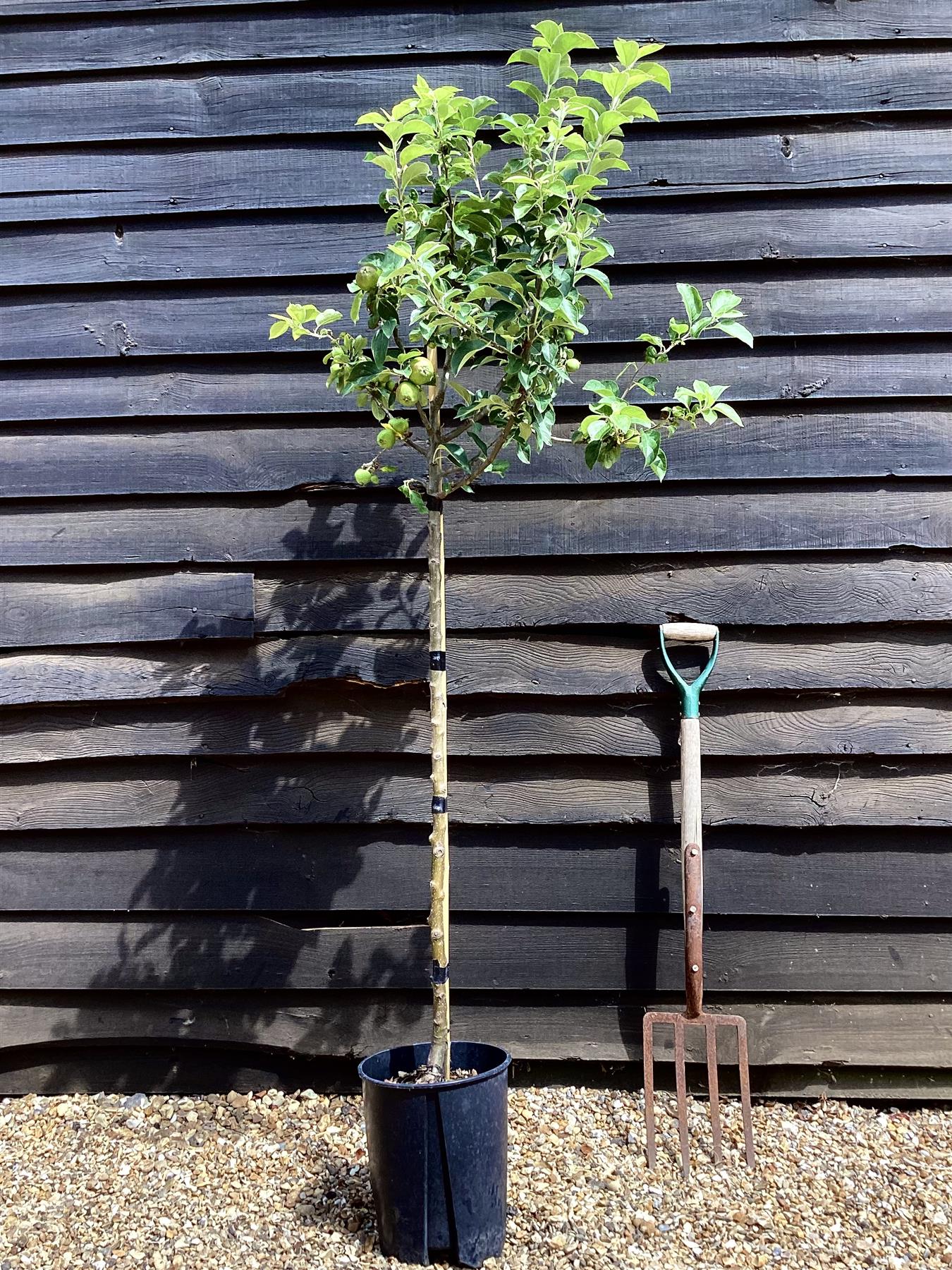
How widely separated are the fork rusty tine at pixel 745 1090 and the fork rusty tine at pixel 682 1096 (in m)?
0.13

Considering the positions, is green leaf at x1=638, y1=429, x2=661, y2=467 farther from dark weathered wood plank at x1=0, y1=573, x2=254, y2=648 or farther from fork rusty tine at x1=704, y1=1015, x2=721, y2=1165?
fork rusty tine at x1=704, y1=1015, x2=721, y2=1165

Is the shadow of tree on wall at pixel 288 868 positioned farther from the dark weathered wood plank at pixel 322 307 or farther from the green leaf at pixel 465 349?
the green leaf at pixel 465 349

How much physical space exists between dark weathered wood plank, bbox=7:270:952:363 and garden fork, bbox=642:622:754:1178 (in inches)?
32.9

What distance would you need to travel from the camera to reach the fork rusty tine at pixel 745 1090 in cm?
204

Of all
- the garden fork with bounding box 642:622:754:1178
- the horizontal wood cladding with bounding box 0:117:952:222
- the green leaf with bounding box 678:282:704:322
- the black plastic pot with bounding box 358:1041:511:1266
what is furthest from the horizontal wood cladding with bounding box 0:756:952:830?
the horizontal wood cladding with bounding box 0:117:952:222

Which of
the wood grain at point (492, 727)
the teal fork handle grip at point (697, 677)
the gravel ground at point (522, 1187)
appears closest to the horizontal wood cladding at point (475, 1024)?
the gravel ground at point (522, 1187)

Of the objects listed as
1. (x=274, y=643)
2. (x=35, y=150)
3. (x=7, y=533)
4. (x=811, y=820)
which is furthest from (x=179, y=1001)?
(x=35, y=150)

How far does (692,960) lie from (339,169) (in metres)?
2.20

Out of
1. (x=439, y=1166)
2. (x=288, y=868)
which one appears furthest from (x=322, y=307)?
(x=439, y=1166)

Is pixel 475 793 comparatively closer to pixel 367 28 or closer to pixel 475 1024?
pixel 475 1024

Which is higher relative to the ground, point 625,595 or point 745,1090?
point 625,595

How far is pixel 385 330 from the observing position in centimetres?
173

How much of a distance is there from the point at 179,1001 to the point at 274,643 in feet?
3.22

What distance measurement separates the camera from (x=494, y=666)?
7.64 ft
